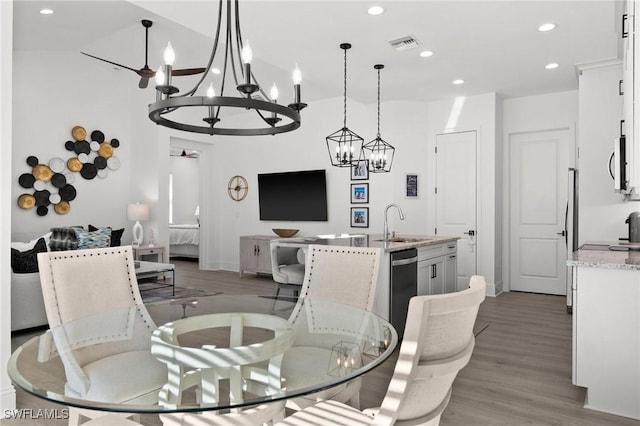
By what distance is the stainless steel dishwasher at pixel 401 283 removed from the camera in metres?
3.60

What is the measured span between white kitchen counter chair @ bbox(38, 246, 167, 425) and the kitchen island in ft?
5.31

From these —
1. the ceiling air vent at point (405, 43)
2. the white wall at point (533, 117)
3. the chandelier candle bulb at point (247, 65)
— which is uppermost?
the ceiling air vent at point (405, 43)

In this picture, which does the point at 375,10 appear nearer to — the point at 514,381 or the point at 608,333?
the point at 608,333

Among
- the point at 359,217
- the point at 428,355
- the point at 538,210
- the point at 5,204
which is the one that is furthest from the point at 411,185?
the point at 428,355

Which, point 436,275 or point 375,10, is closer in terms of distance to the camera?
point 375,10

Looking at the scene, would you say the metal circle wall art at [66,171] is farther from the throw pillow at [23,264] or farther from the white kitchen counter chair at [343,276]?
the white kitchen counter chair at [343,276]

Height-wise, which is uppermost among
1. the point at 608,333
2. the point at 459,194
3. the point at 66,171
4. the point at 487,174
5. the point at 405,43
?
the point at 405,43

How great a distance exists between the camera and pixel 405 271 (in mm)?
3770

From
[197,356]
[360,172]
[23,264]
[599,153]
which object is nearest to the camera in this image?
[197,356]

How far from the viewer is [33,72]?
20.8 ft

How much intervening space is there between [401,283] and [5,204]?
2.85m

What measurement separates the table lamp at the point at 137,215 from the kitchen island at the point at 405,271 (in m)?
4.04

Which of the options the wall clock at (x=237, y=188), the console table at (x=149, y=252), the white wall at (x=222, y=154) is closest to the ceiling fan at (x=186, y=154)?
the white wall at (x=222, y=154)

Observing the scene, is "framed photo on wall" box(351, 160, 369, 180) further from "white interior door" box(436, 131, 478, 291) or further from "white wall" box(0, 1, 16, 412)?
"white wall" box(0, 1, 16, 412)
